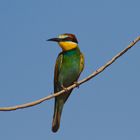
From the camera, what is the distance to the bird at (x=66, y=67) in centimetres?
597

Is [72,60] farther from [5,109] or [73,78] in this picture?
[5,109]

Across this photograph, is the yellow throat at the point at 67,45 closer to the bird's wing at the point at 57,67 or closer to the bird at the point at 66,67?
the bird at the point at 66,67

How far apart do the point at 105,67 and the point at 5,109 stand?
0.78 meters

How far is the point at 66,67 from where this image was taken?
607 cm

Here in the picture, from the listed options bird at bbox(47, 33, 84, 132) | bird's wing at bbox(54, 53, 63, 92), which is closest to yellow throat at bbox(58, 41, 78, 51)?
bird at bbox(47, 33, 84, 132)

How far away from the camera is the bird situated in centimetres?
597

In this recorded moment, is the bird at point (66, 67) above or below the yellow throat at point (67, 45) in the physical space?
below

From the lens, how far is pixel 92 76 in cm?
352

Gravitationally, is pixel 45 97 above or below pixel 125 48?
below

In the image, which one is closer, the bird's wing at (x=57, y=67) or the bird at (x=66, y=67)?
the bird at (x=66, y=67)

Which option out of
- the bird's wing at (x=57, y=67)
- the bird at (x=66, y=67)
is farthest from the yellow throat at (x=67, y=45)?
the bird's wing at (x=57, y=67)

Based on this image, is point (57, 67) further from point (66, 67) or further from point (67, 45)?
point (67, 45)

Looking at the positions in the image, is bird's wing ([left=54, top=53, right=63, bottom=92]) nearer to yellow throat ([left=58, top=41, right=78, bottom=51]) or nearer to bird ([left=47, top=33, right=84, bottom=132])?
bird ([left=47, top=33, right=84, bottom=132])

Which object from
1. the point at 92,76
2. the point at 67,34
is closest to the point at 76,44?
the point at 67,34
